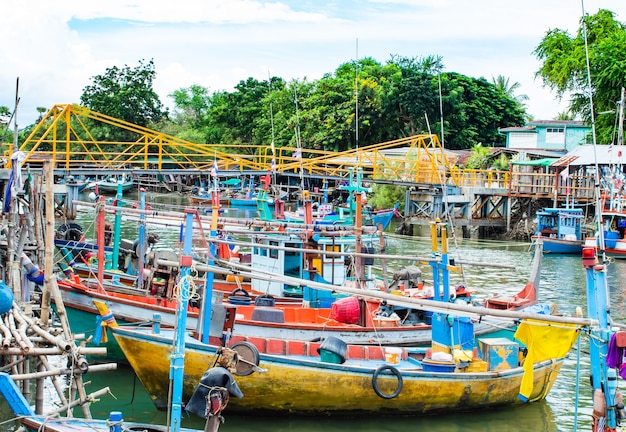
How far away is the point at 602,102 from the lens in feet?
151

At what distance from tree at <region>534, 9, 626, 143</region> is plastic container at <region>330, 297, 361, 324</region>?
1239 inches

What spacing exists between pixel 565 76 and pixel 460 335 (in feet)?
128

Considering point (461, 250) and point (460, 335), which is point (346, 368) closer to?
point (460, 335)

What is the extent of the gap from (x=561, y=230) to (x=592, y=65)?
14893 millimetres

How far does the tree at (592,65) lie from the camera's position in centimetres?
4441

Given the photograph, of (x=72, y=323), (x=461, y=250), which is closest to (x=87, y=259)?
(x=72, y=323)

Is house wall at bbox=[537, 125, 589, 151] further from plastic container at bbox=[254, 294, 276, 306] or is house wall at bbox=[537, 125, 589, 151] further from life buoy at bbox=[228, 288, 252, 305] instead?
plastic container at bbox=[254, 294, 276, 306]

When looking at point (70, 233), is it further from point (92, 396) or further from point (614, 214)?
point (614, 214)

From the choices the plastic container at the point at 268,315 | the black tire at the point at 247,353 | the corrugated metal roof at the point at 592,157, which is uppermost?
the corrugated metal roof at the point at 592,157

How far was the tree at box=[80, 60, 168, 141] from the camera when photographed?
69.1 metres

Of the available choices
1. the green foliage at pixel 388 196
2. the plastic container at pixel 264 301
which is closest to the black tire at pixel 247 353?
the plastic container at pixel 264 301

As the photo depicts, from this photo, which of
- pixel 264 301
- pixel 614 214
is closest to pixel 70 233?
pixel 264 301

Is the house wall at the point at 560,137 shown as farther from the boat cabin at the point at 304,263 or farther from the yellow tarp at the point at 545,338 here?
the yellow tarp at the point at 545,338

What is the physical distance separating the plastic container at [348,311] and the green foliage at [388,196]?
30499 millimetres
